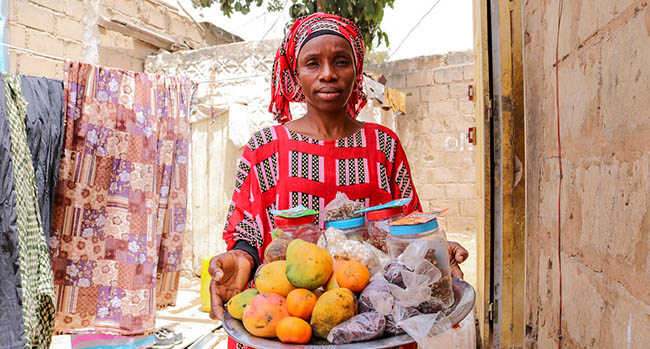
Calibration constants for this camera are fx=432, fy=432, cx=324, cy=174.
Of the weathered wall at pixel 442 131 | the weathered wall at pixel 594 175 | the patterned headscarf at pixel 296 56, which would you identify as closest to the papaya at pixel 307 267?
the weathered wall at pixel 594 175

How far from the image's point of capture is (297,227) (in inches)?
48.5

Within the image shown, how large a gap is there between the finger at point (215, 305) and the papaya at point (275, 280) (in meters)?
0.17

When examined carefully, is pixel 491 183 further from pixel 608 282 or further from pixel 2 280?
pixel 2 280

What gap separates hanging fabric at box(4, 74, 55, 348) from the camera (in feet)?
7.37

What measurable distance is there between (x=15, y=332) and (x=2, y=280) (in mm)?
265

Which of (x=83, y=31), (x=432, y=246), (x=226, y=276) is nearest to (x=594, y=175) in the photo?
(x=432, y=246)

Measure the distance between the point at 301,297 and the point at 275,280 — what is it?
0.10 meters

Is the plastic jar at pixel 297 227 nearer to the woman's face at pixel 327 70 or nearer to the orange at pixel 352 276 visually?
the orange at pixel 352 276

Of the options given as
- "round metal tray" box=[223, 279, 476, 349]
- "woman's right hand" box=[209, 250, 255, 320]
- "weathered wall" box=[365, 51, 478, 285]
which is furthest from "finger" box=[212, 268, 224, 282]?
"weathered wall" box=[365, 51, 478, 285]

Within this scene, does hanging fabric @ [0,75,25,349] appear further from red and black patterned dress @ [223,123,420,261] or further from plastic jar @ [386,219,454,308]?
plastic jar @ [386,219,454,308]

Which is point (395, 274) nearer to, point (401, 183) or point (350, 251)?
point (350, 251)

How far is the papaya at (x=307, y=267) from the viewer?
103 cm

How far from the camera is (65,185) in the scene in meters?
2.96

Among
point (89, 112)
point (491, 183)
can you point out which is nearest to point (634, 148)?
point (491, 183)
